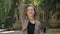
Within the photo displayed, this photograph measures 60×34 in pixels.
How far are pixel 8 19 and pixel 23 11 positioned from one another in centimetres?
1887

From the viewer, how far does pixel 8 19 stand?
21312 millimetres

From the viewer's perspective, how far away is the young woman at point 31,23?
261 centimetres

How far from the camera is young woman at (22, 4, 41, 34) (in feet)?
8.55

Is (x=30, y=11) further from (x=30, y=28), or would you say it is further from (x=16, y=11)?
(x=16, y=11)

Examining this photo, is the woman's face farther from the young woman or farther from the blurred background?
the blurred background

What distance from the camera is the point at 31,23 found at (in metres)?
2.64

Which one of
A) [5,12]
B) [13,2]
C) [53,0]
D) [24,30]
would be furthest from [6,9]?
[24,30]

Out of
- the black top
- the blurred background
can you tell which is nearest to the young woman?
the black top

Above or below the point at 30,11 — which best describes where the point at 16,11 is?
below

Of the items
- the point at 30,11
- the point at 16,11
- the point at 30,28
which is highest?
the point at 30,11

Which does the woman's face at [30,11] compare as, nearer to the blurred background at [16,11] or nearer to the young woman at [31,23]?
the young woman at [31,23]

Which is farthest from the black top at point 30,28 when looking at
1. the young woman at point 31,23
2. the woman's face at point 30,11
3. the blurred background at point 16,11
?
the blurred background at point 16,11

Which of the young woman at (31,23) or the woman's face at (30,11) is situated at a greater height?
the woman's face at (30,11)

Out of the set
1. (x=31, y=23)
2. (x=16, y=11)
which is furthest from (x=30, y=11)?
(x=16, y=11)
